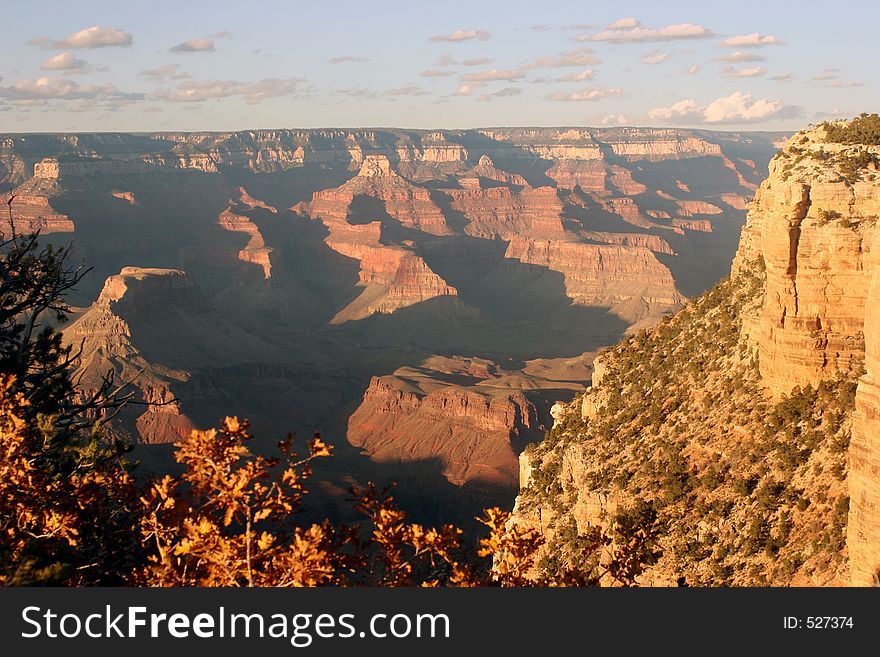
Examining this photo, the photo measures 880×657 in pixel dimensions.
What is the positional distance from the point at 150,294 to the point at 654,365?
15181cm

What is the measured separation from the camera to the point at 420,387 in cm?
14888

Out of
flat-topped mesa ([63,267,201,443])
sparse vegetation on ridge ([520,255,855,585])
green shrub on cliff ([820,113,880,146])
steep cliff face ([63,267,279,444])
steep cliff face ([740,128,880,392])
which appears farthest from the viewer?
steep cliff face ([63,267,279,444])

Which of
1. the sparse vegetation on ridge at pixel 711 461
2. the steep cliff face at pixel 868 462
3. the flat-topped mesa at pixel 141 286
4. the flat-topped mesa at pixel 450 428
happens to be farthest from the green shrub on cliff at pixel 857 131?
the flat-topped mesa at pixel 141 286

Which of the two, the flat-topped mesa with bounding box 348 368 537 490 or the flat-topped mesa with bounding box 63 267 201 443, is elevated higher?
the flat-topped mesa with bounding box 63 267 201 443

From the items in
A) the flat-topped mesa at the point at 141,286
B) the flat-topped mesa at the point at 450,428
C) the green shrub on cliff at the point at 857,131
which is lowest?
the flat-topped mesa at the point at 450,428

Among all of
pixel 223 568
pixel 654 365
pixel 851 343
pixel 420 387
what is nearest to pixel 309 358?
pixel 420 387

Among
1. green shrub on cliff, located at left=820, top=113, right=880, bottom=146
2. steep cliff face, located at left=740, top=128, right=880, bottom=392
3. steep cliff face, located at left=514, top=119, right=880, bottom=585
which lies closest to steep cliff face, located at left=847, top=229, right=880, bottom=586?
steep cliff face, located at left=514, top=119, right=880, bottom=585

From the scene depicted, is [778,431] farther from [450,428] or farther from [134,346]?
[134,346]

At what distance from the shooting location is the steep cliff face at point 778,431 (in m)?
27.0

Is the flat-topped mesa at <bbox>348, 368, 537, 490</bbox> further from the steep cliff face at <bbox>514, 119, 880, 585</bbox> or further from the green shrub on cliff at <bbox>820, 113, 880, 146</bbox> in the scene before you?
the green shrub on cliff at <bbox>820, 113, 880, 146</bbox>

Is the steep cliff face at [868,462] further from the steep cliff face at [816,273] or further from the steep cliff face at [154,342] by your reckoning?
the steep cliff face at [154,342]

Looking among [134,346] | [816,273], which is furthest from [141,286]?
[816,273]

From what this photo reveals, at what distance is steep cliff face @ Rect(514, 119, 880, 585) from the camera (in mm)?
26969

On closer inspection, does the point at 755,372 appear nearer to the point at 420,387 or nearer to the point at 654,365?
the point at 654,365
